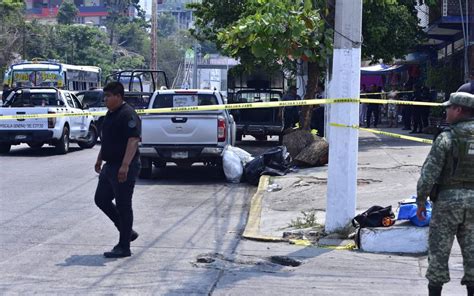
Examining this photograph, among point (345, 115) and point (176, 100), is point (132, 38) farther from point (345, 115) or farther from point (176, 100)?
point (345, 115)

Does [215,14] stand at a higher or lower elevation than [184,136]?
higher

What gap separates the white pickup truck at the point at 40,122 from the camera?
2072cm

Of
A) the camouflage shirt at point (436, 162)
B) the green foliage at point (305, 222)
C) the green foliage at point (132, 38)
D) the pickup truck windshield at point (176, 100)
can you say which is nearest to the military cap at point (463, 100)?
the camouflage shirt at point (436, 162)

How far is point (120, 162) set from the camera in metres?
8.70

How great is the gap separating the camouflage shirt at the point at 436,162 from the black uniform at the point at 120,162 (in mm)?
3500

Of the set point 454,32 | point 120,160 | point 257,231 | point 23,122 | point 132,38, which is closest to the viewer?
point 120,160

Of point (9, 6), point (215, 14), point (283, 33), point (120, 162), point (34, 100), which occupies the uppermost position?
point (9, 6)

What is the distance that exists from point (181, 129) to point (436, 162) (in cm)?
970

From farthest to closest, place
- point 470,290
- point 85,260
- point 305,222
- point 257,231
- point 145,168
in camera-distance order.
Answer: point 145,168 < point 305,222 < point 257,231 < point 85,260 < point 470,290

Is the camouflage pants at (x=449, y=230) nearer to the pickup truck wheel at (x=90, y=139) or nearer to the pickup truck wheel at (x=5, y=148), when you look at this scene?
the pickup truck wheel at (x=5, y=148)

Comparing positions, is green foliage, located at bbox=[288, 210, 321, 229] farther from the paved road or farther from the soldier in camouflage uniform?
the soldier in camouflage uniform

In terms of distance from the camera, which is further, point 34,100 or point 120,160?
point 34,100

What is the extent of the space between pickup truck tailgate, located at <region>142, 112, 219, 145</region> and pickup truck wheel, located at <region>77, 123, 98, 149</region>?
30.7 feet

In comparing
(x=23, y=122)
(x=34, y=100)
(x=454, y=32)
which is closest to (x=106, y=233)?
(x=23, y=122)
